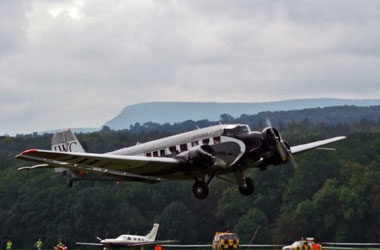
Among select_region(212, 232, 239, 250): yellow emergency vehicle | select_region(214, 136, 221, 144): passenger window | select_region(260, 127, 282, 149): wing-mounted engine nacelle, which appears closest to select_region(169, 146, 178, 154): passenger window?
select_region(214, 136, 221, 144): passenger window

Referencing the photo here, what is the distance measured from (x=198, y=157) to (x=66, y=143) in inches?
673

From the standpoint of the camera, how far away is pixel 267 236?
459 ft

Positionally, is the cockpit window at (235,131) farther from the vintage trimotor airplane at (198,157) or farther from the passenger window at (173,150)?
the passenger window at (173,150)

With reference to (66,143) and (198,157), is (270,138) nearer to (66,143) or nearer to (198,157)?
(198,157)

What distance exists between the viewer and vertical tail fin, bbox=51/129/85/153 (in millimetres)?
73188

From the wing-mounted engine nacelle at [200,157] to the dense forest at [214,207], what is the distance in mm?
75574

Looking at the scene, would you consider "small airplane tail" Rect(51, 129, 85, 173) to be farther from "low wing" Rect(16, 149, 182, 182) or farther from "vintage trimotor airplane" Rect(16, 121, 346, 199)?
"vintage trimotor airplane" Rect(16, 121, 346, 199)

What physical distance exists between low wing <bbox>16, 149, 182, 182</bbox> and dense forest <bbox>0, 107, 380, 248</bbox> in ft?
240

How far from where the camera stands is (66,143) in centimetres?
7338

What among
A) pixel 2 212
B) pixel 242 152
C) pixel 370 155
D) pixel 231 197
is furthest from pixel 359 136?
pixel 242 152

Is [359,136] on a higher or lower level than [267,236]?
higher

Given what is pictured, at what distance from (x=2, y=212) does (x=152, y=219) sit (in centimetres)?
2342

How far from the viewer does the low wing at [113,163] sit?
58.6m

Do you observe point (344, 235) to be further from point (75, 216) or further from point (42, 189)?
point (42, 189)
